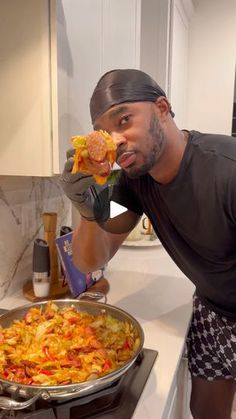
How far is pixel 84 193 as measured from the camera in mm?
903

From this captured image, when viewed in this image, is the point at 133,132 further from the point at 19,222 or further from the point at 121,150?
the point at 19,222

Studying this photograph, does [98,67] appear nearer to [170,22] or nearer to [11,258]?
[11,258]

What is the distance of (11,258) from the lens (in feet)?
4.00

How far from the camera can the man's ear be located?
976mm

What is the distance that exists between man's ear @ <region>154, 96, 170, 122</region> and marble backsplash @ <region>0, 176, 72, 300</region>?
0.53 meters

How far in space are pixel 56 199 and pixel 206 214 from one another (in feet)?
2.48

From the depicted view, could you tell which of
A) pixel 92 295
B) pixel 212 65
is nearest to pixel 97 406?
pixel 92 295

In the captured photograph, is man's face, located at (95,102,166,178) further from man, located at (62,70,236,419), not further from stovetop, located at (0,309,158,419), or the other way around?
stovetop, located at (0,309,158,419)

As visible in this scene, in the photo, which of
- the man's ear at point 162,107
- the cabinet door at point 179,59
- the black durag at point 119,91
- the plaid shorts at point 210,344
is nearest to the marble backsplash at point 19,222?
the black durag at point 119,91

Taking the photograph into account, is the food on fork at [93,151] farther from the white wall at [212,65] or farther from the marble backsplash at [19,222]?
the white wall at [212,65]

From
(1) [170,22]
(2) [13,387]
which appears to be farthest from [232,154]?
(1) [170,22]

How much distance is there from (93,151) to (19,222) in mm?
595

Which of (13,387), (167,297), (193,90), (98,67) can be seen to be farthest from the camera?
(193,90)

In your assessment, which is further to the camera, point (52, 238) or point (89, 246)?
point (52, 238)
